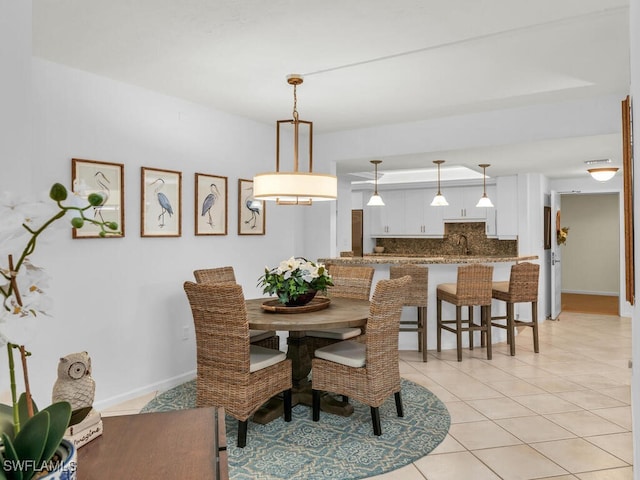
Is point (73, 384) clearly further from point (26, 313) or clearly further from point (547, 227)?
point (547, 227)

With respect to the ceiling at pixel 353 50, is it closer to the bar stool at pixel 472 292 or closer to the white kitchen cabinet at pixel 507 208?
the bar stool at pixel 472 292

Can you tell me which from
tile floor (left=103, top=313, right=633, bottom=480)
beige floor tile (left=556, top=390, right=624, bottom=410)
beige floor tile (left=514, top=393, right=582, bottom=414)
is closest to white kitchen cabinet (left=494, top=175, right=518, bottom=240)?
tile floor (left=103, top=313, right=633, bottom=480)

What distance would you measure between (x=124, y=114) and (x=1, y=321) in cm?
340

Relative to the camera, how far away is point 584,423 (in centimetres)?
324

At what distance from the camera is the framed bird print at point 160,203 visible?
3834 mm

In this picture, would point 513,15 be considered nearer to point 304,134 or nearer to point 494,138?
point 494,138

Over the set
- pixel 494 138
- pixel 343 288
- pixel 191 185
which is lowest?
pixel 343 288

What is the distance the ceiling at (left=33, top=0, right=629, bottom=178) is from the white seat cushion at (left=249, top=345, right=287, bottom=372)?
78.2 inches

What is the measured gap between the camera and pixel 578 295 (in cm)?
1010

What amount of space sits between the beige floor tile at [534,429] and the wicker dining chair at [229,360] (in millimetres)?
1604

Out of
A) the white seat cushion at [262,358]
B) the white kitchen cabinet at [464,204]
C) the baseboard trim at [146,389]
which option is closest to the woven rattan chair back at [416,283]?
the white seat cushion at [262,358]

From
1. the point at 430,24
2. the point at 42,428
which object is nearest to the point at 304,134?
the point at 430,24

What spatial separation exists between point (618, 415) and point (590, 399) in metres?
0.34

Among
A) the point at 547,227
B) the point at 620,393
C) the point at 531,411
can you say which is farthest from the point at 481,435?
the point at 547,227
